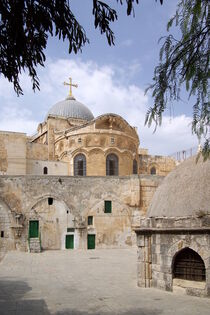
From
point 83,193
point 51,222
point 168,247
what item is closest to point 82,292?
point 168,247

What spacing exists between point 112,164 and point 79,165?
2.68 m

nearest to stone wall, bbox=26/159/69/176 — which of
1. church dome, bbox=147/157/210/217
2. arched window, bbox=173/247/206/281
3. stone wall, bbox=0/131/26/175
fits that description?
stone wall, bbox=0/131/26/175

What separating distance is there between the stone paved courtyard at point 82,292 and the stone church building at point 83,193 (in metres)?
1.20

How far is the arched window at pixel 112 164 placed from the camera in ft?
93.3

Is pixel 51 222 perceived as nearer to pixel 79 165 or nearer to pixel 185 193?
pixel 79 165

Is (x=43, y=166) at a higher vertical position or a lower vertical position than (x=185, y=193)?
higher

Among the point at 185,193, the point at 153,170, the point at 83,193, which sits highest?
the point at 153,170

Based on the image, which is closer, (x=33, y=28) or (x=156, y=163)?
(x=33, y=28)

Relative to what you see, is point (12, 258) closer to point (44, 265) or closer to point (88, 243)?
point (44, 265)

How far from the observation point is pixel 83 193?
24250 millimetres

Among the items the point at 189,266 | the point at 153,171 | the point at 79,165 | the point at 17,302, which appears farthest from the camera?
the point at 153,171

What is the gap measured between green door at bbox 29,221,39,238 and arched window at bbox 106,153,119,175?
768cm

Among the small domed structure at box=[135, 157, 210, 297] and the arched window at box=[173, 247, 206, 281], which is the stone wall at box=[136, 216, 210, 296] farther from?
the arched window at box=[173, 247, 206, 281]

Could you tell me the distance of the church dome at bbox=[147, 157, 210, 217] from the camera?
10.5 meters
